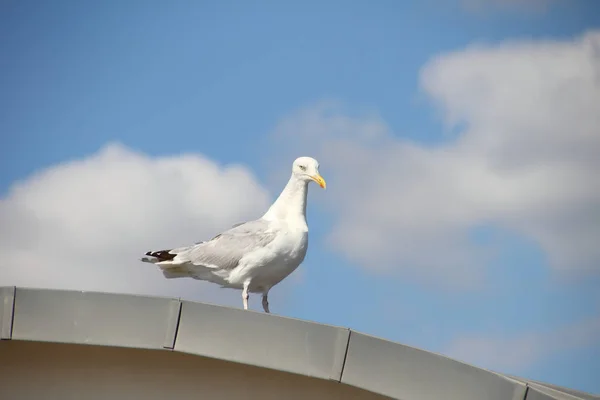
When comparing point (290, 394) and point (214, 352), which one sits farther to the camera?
point (290, 394)

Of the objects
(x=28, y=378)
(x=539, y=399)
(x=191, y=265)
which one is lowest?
(x=28, y=378)

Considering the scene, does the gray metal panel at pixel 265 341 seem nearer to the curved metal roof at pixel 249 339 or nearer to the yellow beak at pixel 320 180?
the curved metal roof at pixel 249 339

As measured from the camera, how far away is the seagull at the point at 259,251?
1193 centimetres

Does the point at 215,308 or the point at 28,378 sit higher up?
the point at 215,308

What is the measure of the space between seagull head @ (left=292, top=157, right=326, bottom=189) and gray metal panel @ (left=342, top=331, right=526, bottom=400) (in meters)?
4.63

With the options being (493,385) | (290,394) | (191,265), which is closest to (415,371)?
(493,385)

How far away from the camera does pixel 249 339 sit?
8.10 m

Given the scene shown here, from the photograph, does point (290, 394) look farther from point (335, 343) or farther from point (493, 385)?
point (493, 385)

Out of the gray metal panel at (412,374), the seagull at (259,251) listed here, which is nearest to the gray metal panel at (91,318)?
the gray metal panel at (412,374)

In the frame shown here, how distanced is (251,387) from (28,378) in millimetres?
1930

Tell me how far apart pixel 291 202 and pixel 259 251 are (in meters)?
0.90

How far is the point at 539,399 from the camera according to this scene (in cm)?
793

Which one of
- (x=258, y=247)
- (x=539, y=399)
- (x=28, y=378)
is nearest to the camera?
(x=539, y=399)

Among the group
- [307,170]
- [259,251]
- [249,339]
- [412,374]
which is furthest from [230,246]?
[412,374]
